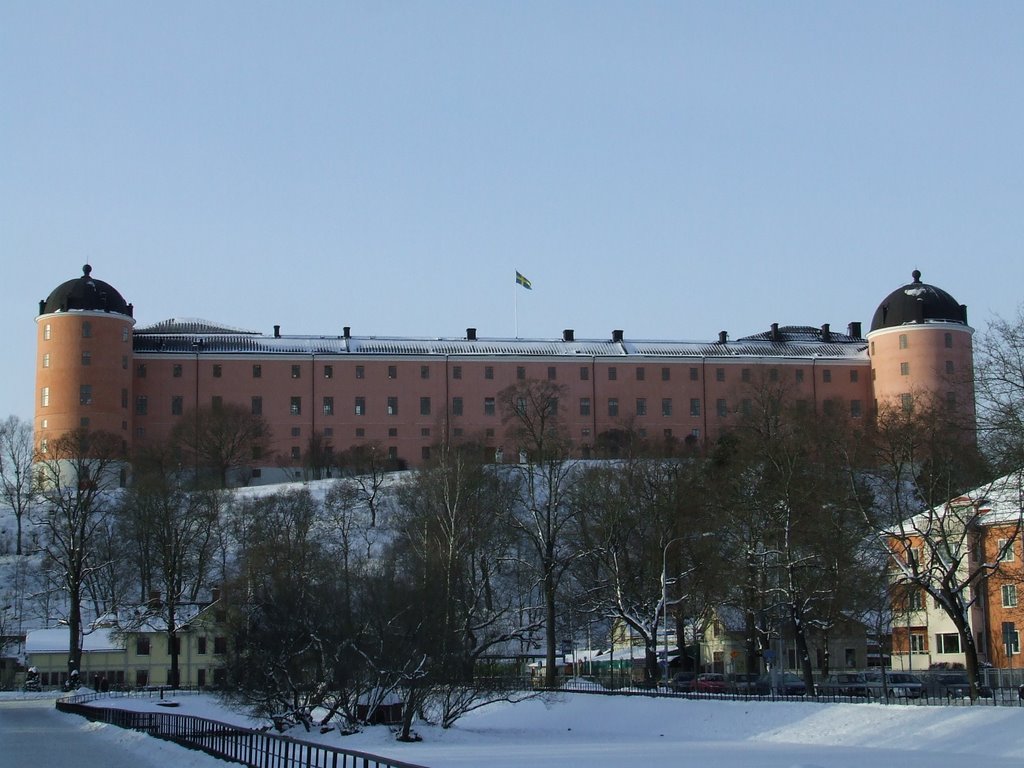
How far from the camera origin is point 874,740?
1379 inches

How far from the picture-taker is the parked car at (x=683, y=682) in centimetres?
5200

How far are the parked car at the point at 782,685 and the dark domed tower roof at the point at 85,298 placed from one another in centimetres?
7552

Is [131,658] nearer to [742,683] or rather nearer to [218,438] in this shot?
[218,438]

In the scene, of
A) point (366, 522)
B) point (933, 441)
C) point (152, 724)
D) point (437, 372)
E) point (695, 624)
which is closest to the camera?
point (152, 724)

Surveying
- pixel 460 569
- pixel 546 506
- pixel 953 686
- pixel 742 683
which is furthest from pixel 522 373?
pixel 953 686

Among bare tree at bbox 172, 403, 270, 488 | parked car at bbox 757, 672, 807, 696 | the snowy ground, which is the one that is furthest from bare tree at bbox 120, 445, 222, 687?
parked car at bbox 757, 672, 807, 696

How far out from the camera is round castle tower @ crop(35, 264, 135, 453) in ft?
365

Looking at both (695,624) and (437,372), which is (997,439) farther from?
(437,372)

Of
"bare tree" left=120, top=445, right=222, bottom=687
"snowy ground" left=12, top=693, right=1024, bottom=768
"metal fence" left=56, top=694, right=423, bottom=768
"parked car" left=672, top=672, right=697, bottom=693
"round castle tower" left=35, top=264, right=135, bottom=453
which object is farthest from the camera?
"round castle tower" left=35, top=264, right=135, bottom=453

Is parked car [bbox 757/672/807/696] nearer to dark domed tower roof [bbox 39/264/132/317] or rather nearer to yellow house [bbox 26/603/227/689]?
yellow house [bbox 26/603/227/689]

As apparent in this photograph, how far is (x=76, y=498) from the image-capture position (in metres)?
84.8

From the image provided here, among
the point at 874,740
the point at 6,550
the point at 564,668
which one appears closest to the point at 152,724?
the point at 874,740

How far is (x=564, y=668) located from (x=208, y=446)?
151ft

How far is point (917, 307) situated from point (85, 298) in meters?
65.2
